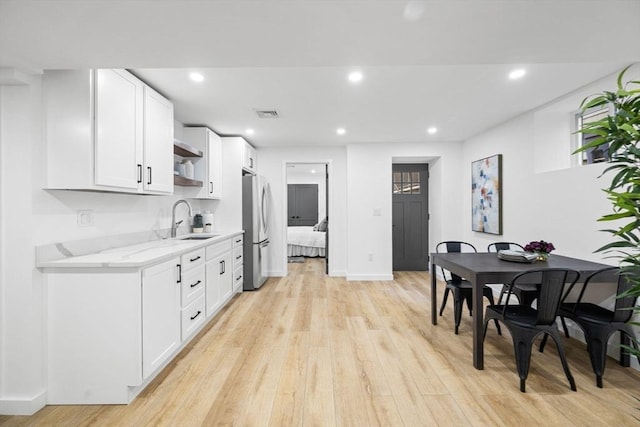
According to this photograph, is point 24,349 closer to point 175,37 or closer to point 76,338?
point 76,338

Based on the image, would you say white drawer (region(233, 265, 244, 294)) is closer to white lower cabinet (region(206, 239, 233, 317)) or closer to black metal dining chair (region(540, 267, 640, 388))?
white lower cabinet (region(206, 239, 233, 317))

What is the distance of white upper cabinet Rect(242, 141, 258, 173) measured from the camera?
4.58m

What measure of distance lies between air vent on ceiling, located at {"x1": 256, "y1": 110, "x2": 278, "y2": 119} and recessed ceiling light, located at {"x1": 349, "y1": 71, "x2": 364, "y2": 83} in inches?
45.1

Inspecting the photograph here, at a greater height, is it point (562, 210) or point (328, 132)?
point (328, 132)

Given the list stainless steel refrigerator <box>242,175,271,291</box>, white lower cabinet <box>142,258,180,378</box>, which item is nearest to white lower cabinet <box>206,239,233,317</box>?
stainless steel refrigerator <box>242,175,271,291</box>

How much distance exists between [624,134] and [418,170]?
482cm

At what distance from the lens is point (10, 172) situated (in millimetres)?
1796

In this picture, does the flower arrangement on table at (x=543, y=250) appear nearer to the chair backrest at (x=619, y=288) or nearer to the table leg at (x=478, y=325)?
the chair backrest at (x=619, y=288)

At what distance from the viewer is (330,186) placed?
5.35 m

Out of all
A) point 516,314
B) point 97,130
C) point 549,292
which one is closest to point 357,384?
point 516,314

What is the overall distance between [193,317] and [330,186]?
333 cm

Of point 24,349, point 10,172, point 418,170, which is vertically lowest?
point 24,349

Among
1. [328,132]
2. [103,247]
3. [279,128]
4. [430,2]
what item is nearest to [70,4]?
[430,2]

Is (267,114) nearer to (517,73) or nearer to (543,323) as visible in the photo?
(517,73)
